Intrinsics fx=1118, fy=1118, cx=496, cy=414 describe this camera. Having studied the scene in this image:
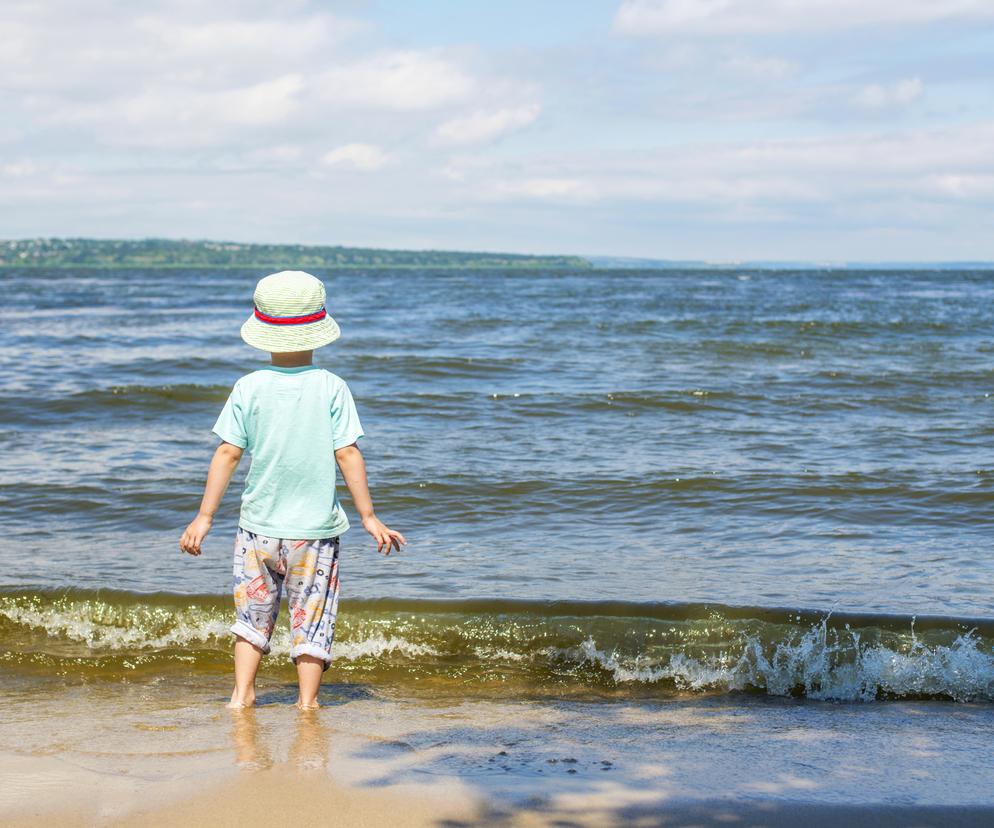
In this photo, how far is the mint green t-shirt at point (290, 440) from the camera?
4.48 meters

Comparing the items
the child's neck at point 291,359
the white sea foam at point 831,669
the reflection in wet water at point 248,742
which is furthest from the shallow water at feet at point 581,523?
the child's neck at point 291,359

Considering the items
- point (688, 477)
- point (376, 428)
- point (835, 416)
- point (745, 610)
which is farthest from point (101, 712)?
point (835, 416)

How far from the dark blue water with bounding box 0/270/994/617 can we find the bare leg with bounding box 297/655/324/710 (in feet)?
5.92

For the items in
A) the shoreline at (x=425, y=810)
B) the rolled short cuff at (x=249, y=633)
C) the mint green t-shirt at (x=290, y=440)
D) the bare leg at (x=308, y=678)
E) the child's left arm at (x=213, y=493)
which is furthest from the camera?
the bare leg at (x=308, y=678)

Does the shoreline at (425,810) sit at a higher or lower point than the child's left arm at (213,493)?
lower

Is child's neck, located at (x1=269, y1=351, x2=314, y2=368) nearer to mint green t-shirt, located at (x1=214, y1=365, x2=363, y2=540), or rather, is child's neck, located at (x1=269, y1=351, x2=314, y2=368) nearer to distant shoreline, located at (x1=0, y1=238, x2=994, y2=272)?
mint green t-shirt, located at (x1=214, y1=365, x2=363, y2=540)

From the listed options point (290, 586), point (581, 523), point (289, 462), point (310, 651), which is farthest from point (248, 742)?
point (581, 523)

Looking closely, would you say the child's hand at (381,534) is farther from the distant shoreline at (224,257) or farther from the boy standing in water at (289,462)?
the distant shoreline at (224,257)

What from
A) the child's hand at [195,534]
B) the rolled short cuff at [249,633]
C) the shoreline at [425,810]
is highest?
the child's hand at [195,534]

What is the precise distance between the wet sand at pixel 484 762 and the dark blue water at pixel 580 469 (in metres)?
1.51

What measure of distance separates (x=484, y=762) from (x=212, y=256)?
160126 mm

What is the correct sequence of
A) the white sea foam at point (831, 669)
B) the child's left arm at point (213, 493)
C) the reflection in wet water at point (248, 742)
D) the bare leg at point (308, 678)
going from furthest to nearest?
the white sea foam at point (831, 669)
the bare leg at point (308, 678)
the child's left arm at point (213, 493)
the reflection in wet water at point (248, 742)

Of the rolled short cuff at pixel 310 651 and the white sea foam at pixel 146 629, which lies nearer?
the rolled short cuff at pixel 310 651

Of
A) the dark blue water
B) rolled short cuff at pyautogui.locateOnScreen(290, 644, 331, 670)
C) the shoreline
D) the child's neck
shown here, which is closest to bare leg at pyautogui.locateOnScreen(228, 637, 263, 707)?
rolled short cuff at pyautogui.locateOnScreen(290, 644, 331, 670)
